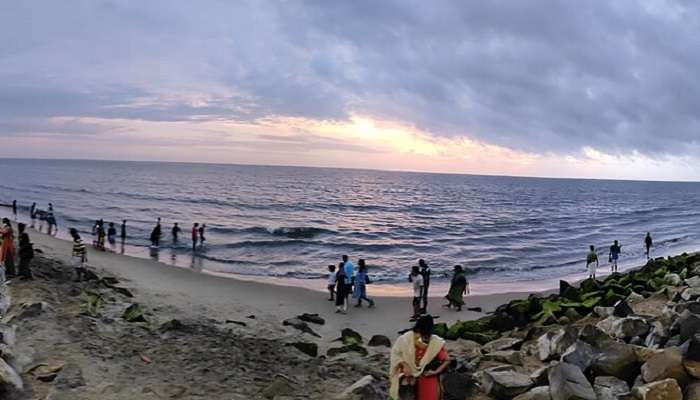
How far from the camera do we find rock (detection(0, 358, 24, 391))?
21.2ft

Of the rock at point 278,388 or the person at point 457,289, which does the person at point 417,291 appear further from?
the rock at point 278,388

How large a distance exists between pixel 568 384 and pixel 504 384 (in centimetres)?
100

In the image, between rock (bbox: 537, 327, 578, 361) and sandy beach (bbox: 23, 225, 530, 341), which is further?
sandy beach (bbox: 23, 225, 530, 341)

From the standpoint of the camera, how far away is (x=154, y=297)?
15.5 m

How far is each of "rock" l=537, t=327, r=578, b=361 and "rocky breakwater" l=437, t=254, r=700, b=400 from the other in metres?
0.02

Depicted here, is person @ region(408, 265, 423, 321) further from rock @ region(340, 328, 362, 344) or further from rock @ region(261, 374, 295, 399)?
rock @ region(261, 374, 295, 399)

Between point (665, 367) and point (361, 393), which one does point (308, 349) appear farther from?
point (665, 367)

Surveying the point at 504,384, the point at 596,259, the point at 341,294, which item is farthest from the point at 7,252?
the point at 596,259

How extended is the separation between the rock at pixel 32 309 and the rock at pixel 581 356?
938 centimetres

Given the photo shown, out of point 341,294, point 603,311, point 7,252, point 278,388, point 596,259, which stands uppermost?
point 7,252

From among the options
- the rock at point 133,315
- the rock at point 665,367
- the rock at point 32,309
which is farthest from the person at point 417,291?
the rock at point 665,367

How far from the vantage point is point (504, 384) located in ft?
21.6

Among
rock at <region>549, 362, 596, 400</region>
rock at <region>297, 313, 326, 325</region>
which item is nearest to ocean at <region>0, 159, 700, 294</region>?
rock at <region>297, 313, 326, 325</region>

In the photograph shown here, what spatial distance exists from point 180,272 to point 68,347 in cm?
1303
